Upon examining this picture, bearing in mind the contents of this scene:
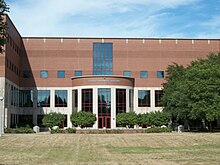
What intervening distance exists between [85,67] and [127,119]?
16541mm

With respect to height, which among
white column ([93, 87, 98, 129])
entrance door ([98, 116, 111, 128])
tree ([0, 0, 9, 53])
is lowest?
entrance door ([98, 116, 111, 128])

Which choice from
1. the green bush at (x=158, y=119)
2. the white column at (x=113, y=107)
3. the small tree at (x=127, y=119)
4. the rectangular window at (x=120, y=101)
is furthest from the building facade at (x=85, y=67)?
the green bush at (x=158, y=119)

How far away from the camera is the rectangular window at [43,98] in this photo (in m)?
73.4

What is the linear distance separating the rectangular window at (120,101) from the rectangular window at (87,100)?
4598mm

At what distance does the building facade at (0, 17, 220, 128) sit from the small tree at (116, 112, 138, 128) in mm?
8018

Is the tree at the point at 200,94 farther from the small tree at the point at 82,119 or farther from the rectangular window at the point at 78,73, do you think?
the rectangular window at the point at 78,73

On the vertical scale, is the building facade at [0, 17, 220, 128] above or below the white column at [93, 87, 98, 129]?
above

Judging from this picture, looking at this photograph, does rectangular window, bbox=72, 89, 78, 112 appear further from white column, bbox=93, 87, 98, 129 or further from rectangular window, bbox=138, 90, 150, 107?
rectangular window, bbox=138, 90, 150, 107

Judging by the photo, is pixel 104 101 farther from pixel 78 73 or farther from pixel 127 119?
pixel 78 73

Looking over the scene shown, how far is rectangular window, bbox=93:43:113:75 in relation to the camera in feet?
244

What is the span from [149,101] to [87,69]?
13.1 meters

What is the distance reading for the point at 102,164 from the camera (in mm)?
21312

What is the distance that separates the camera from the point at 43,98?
242ft

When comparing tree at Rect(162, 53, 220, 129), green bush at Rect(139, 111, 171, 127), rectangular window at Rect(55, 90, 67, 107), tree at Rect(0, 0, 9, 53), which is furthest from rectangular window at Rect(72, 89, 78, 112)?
tree at Rect(0, 0, 9, 53)
